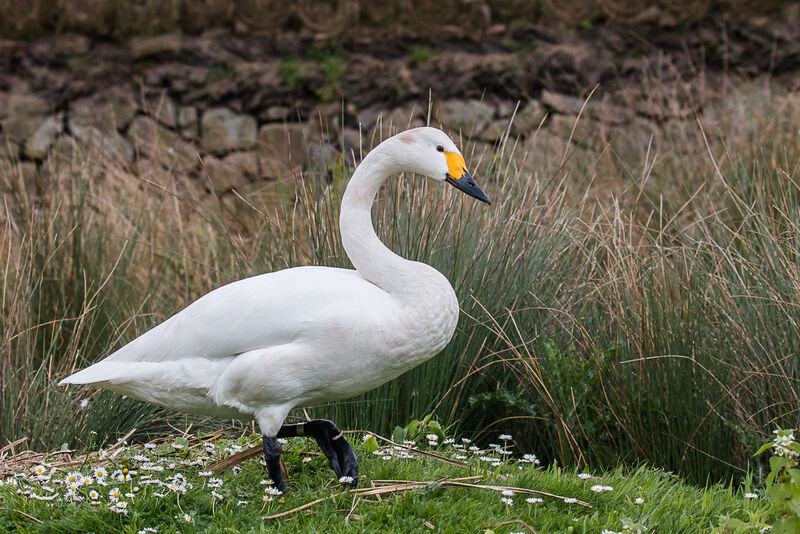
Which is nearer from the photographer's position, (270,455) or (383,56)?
(270,455)

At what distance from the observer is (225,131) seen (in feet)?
32.3

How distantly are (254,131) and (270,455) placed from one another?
708 centimetres

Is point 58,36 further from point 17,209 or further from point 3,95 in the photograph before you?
point 17,209

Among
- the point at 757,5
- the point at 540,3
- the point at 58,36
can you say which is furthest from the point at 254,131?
the point at 757,5

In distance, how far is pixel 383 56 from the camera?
10.0 meters

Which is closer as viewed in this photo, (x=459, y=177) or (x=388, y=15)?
(x=459, y=177)

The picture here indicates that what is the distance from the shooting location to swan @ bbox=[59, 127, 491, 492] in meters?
3.12

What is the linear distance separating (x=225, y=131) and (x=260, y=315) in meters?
6.96

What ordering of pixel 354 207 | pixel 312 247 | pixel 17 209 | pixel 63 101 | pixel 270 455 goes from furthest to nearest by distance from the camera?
pixel 63 101, pixel 17 209, pixel 312 247, pixel 354 207, pixel 270 455

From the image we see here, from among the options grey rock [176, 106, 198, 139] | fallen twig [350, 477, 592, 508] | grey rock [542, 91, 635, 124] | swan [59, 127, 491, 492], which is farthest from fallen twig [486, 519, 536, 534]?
grey rock [176, 106, 198, 139]

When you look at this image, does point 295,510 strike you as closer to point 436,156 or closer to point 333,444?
point 333,444

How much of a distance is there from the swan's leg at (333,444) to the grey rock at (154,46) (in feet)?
23.7

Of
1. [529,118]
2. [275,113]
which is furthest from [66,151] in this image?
[529,118]

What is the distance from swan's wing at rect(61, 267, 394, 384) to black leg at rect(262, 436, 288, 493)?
332mm
